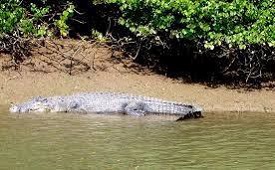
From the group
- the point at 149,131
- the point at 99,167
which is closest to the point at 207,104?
the point at 149,131

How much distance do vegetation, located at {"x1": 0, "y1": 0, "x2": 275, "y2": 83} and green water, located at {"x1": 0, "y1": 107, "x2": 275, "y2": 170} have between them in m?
2.14

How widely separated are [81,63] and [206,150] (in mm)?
7106

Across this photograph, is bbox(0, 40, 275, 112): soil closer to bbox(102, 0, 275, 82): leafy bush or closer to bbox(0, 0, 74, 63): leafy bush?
bbox(0, 0, 74, 63): leafy bush

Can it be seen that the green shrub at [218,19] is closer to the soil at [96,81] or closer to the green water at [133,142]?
the soil at [96,81]

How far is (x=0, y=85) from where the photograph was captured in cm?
1335

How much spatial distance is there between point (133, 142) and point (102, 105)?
10.4ft

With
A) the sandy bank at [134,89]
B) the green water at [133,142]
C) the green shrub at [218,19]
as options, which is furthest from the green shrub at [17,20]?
the green water at [133,142]

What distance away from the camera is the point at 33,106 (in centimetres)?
1159

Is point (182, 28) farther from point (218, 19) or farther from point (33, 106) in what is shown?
point (33, 106)

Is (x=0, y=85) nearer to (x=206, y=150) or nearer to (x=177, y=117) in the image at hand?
(x=177, y=117)

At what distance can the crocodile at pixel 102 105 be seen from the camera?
1142 centimetres

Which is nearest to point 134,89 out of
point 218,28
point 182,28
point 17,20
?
point 182,28

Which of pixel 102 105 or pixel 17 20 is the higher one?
pixel 17 20

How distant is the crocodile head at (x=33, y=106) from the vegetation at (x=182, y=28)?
2454 millimetres
